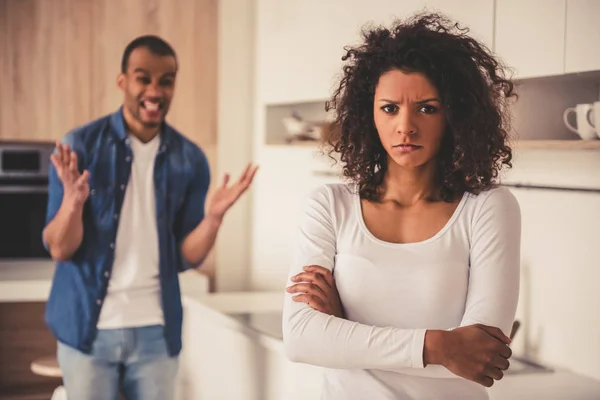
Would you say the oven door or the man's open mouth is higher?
the man's open mouth

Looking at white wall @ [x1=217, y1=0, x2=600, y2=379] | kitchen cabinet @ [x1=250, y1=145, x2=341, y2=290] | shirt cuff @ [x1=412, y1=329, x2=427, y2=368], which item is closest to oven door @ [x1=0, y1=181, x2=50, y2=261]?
kitchen cabinet @ [x1=250, y1=145, x2=341, y2=290]

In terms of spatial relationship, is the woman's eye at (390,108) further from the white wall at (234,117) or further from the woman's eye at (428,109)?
the white wall at (234,117)

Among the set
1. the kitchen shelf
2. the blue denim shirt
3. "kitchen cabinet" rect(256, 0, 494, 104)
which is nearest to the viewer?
the kitchen shelf

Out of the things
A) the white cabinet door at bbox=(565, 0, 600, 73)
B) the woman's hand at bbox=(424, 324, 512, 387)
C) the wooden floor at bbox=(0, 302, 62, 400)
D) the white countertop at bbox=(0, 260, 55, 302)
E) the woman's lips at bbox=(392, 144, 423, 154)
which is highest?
the white cabinet door at bbox=(565, 0, 600, 73)

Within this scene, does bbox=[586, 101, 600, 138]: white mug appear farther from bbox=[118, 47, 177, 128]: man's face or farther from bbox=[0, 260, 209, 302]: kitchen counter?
bbox=[0, 260, 209, 302]: kitchen counter

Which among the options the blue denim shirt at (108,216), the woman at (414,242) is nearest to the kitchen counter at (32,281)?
the blue denim shirt at (108,216)

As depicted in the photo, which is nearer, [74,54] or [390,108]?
[390,108]

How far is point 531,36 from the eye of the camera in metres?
2.18

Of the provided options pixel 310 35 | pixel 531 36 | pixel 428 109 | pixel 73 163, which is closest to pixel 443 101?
pixel 428 109

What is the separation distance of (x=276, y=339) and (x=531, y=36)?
111 centimetres

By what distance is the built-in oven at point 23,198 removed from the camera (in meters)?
3.76

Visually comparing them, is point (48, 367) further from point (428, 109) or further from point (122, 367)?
point (428, 109)

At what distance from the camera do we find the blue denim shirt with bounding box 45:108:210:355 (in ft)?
7.27

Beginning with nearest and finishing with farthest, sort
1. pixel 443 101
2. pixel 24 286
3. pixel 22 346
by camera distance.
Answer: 1. pixel 443 101
2. pixel 24 286
3. pixel 22 346
